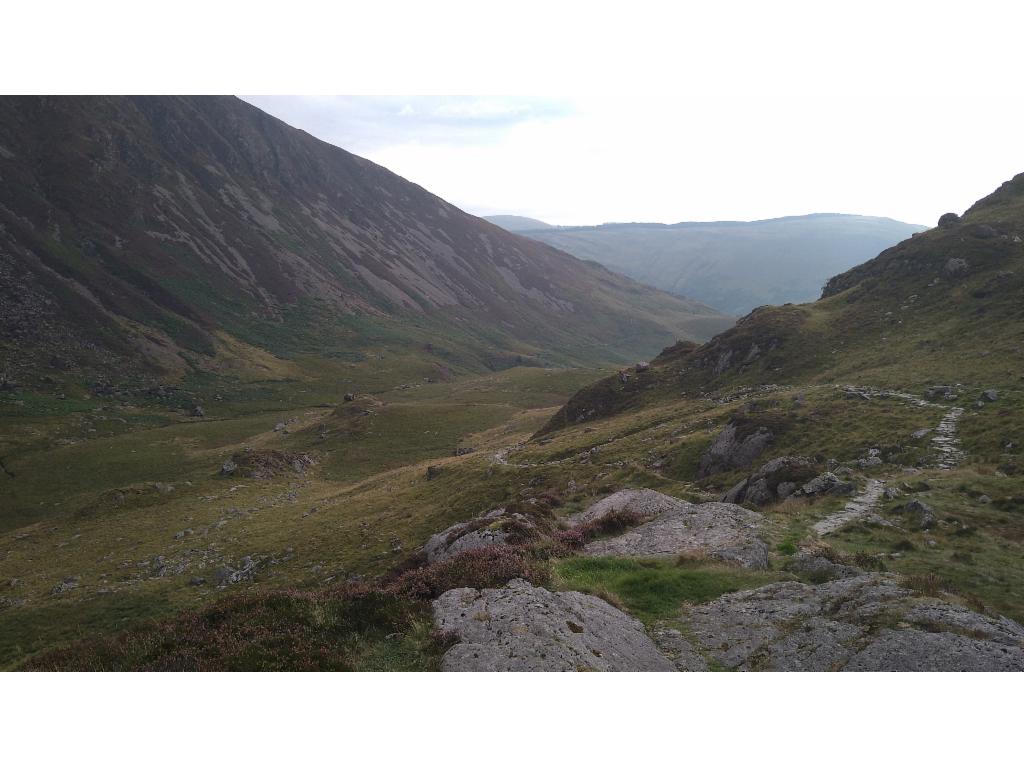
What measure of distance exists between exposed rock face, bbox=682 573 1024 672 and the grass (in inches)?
31.0

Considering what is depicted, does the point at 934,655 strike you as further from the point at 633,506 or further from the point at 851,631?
the point at 633,506

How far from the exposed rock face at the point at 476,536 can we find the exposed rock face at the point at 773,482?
1258 cm

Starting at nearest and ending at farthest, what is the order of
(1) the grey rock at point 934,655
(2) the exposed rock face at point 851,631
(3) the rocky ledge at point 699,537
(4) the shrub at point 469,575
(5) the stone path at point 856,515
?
1. (1) the grey rock at point 934,655
2. (2) the exposed rock face at point 851,631
3. (4) the shrub at point 469,575
4. (3) the rocky ledge at point 699,537
5. (5) the stone path at point 856,515

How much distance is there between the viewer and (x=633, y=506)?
27359 millimetres

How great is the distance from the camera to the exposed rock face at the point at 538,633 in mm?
11531

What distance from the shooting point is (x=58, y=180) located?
143 meters

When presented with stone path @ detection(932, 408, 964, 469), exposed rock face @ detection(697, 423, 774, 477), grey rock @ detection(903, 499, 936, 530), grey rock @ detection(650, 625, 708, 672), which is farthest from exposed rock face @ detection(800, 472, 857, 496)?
grey rock @ detection(650, 625, 708, 672)

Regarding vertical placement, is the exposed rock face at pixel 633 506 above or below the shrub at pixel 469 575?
below

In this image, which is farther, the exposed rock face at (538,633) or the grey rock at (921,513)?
the grey rock at (921,513)

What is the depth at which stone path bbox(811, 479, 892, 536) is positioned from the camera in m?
22.6

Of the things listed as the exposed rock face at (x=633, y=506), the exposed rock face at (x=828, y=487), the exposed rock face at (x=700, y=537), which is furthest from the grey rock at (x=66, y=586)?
the exposed rock face at (x=828, y=487)

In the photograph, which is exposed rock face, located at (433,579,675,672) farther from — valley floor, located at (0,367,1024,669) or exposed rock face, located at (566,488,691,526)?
exposed rock face, located at (566,488,691,526)

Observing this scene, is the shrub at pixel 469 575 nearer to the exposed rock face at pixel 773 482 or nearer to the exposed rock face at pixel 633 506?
the exposed rock face at pixel 633 506

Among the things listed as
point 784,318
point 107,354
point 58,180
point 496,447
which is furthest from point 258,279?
point 784,318
